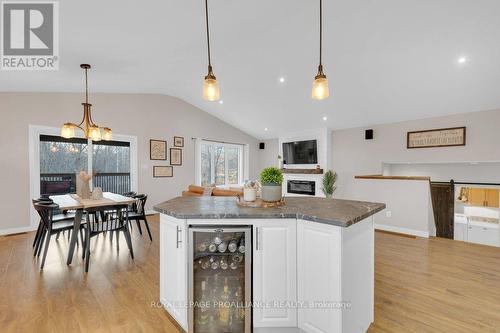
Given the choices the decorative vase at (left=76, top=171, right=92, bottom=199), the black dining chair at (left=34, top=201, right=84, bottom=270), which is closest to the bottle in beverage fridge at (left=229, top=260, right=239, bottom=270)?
the black dining chair at (left=34, top=201, right=84, bottom=270)

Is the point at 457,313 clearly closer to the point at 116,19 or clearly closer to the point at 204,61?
the point at 116,19

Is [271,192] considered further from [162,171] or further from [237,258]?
[162,171]

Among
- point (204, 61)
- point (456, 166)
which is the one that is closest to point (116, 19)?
point (204, 61)

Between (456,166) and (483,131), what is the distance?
93 centimetres

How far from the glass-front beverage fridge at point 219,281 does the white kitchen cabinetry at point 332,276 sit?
15.4 inches

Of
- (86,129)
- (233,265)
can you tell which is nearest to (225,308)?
(233,265)

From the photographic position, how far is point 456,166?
488cm

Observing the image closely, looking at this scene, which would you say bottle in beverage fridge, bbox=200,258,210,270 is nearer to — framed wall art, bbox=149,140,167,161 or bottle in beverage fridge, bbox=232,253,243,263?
bottle in beverage fridge, bbox=232,253,243,263

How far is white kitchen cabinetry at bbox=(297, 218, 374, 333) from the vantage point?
1.50 m

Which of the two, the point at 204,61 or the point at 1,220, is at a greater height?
the point at 204,61

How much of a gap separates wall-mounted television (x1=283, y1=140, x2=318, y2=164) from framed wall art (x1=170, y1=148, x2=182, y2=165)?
315cm

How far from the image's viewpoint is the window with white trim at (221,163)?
7250 millimetres

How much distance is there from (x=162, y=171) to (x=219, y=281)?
489 centimetres

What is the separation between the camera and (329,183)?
603 cm
